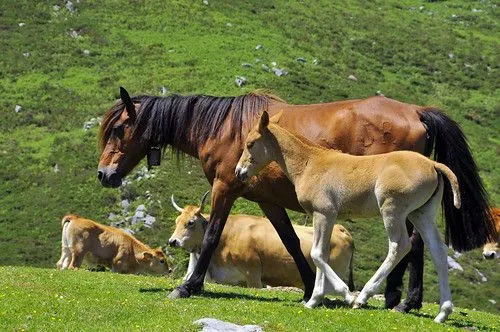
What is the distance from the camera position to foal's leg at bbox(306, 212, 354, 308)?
42.4ft

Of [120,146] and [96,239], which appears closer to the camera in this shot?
[120,146]

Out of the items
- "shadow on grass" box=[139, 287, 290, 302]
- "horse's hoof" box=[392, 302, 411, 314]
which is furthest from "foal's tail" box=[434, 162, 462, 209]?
"shadow on grass" box=[139, 287, 290, 302]

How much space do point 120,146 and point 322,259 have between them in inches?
185

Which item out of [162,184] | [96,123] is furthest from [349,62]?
[162,184]

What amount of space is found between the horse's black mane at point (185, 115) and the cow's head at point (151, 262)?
513 inches

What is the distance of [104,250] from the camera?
27.9 metres

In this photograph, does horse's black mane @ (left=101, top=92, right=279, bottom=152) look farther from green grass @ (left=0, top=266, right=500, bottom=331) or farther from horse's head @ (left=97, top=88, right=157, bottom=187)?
green grass @ (left=0, top=266, right=500, bottom=331)

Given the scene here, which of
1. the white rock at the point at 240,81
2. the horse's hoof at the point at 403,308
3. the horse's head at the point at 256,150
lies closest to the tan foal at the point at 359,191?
the horse's head at the point at 256,150

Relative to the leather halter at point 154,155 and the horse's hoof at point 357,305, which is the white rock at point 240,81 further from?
the horse's hoof at point 357,305

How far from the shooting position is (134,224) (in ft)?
134

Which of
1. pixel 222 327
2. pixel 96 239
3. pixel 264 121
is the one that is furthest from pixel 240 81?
pixel 222 327

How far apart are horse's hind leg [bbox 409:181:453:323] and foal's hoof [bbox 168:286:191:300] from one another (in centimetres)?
378

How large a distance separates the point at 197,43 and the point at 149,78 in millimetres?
8127

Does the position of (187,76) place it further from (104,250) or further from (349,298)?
(349,298)
